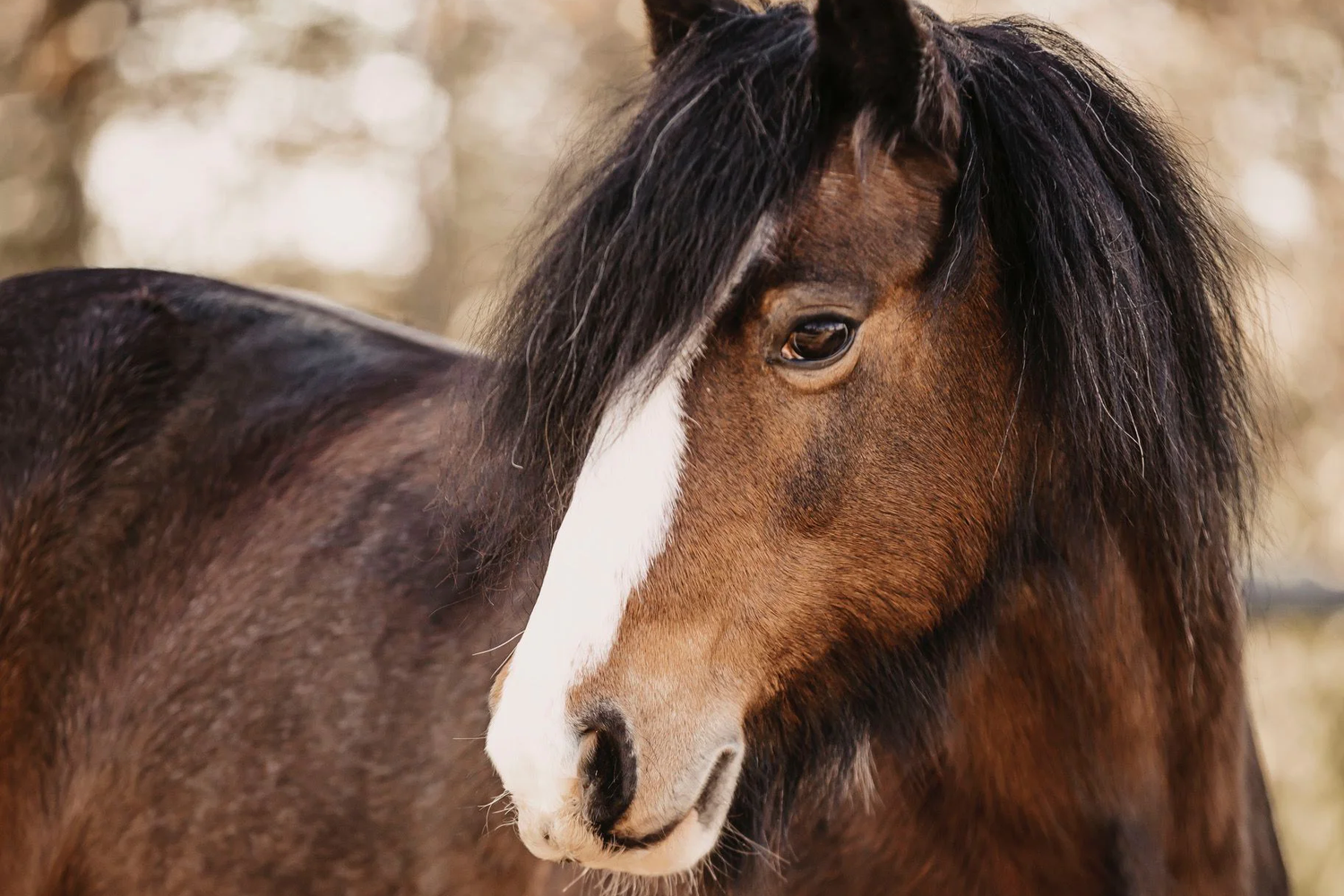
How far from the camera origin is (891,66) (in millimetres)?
1547

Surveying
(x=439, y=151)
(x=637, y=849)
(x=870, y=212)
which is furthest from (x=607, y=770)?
(x=439, y=151)

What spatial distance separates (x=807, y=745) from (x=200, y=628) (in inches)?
56.7

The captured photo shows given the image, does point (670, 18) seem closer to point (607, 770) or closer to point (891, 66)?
point (891, 66)

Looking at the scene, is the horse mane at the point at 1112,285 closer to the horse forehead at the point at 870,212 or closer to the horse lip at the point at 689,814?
the horse forehead at the point at 870,212

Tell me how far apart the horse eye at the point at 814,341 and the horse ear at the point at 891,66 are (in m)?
0.28

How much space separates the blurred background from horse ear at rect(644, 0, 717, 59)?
3.66 meters

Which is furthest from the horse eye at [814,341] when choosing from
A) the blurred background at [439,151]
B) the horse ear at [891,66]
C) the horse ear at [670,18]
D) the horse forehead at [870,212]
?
the blurred background at [439,151]

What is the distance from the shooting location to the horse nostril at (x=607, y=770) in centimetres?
137

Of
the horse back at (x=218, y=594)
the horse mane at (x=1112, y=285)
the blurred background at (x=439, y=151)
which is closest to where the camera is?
the horse mane at (x=1112, y=285)

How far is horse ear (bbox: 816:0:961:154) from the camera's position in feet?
4.93

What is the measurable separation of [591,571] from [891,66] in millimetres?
768

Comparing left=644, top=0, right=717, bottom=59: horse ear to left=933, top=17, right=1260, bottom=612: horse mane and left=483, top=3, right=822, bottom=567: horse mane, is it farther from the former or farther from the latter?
left=933, top=17, right=1260, bottom=612: horse mane

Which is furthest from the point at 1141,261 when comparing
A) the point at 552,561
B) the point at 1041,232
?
the point at 552,561

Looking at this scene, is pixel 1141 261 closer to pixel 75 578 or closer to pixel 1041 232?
pixel 1041 232
